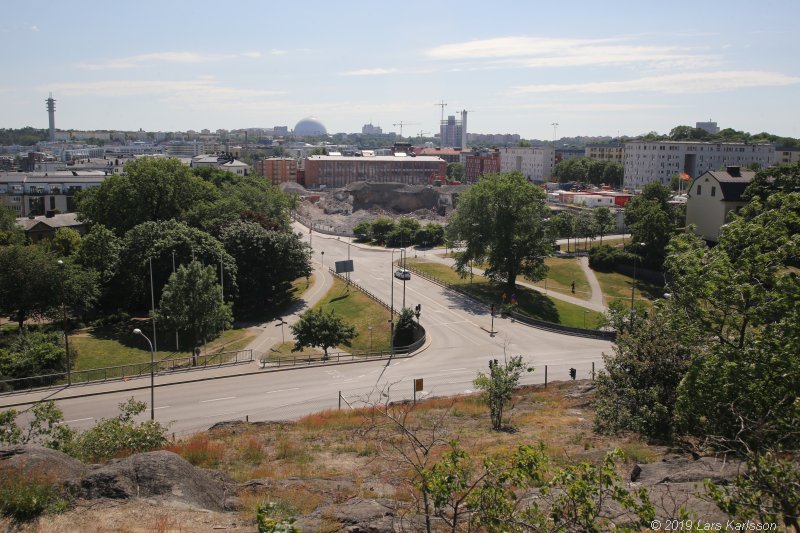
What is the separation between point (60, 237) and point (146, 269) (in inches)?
712

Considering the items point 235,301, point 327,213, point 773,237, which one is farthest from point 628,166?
point 773,237

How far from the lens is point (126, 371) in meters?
38.2

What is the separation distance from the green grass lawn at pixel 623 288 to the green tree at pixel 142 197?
156ft

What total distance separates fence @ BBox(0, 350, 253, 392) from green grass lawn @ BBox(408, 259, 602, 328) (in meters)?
26.1

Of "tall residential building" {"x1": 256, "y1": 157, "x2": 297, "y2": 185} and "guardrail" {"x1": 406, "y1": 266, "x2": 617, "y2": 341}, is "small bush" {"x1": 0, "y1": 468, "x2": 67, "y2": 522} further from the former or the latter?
"tall residential building" {"x1": 256, "y1": 157, "x2": 297, "y2": 185}

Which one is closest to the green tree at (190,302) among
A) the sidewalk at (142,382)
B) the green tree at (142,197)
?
the sidewalk at (142,382)

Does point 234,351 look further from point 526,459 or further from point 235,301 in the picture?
→ point 526,459

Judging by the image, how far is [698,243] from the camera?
22.8 m

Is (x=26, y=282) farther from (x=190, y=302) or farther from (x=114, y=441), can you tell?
(x=114, y=441)

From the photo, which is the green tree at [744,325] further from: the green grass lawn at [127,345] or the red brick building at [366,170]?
the red brick building at [366,170]

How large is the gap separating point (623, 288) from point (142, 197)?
2140 inches

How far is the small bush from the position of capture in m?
14.2

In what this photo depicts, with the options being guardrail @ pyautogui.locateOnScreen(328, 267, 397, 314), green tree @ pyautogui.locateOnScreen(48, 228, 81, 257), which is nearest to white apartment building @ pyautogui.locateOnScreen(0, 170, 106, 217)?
green tree @ pyautogui.locateOnScreen(48, 228, 81, 257)

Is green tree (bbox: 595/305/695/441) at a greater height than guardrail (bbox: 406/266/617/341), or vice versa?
green tree (bbox: 595/305/695/441)
